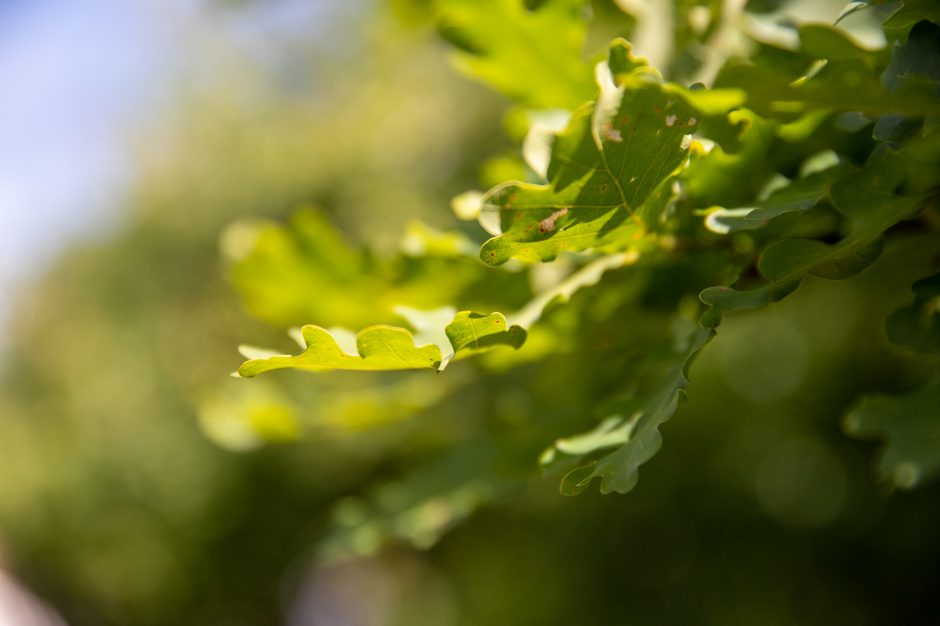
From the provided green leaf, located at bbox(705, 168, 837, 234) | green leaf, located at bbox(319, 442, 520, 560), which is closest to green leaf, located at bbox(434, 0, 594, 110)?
green leaf, located at bbox(705, 168, 837, 234)

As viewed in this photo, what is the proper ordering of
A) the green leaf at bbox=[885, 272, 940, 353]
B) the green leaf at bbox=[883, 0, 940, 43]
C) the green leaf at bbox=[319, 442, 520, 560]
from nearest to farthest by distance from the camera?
1. the green leaf at bbox=[883, 0, 940, 43]
2. the green leaf at bbox=[885, 272, 940, 353]
3. the green leaf at bbox=[319, 442, 520, 560]

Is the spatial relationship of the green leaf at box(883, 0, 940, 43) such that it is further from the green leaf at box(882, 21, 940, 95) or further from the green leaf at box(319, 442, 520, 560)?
the green leaf at box(319, 442, 520, 560)

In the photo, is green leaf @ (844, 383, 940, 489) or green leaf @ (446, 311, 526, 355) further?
green leaf @ (844, 383, 940, 489)

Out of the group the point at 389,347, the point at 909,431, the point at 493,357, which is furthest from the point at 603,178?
the point at 909,431

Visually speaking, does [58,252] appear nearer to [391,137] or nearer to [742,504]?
[391,137]

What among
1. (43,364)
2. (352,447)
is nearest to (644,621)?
(352,447)
